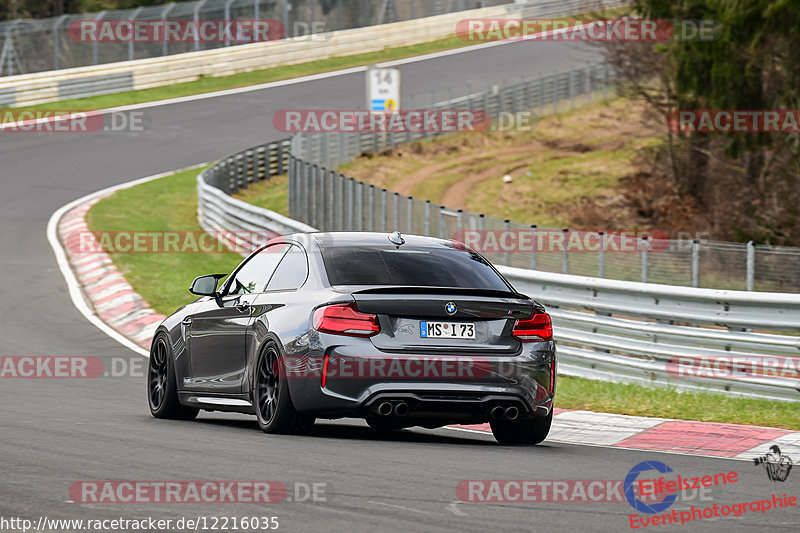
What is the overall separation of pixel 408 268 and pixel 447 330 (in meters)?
0.74

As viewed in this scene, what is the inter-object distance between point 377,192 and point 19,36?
26.4m

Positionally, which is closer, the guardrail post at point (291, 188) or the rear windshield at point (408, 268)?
the rear windshield at point (408, 268)

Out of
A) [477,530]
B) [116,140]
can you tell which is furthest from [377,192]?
[116,140]

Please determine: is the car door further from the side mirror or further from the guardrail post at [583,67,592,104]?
the guardrail post at [583,67,592,104]

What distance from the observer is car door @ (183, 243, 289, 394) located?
9898 millimetres

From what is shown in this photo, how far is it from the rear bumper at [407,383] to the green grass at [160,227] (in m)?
10.8

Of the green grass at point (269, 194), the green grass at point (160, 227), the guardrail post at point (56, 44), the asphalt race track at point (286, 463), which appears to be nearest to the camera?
the asphalt race track at point (286, 463)

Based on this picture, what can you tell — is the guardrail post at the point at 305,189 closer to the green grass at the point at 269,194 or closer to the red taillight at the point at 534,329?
the green grass at the point at 269,194

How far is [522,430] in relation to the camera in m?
9.62

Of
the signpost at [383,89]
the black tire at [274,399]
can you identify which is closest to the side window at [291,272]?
the black tire at [274,399]

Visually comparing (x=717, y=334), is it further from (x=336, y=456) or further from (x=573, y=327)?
(x=336, y=456)

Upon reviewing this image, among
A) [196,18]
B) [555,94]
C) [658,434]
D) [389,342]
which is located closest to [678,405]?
[658,434]

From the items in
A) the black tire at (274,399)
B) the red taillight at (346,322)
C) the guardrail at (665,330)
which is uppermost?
the red taillight at (346,322)

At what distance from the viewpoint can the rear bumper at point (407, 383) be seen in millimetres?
8719
